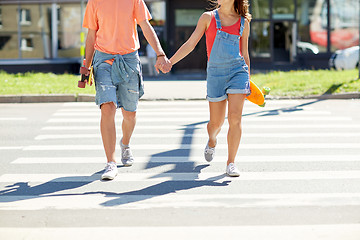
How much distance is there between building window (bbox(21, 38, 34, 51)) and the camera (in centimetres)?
2516

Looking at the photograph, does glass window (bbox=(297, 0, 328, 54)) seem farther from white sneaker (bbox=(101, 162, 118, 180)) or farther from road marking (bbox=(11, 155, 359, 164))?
white sneaker (bbox=(101, 162, 118, 180))

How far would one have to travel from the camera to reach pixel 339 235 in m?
4.14

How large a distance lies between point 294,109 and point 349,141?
3687 millimetres

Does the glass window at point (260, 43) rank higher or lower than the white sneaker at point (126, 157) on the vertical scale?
higher

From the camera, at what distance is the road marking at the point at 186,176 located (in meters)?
5.99

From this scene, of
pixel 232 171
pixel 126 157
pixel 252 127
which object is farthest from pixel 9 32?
pixel 232 171

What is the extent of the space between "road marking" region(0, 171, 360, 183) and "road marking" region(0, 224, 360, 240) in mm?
1635

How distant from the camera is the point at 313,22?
25688 millimetres

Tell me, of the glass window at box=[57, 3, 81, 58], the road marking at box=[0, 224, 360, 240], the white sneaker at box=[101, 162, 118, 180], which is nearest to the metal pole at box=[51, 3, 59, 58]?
the glass window at box=[57, 3, 81, 58]

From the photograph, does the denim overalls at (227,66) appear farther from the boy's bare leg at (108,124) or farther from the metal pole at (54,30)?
the metal pole at (54,30)

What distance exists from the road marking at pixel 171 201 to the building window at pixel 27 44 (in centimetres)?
2068

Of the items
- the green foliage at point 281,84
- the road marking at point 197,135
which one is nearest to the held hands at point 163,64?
the road marking at point 197,135

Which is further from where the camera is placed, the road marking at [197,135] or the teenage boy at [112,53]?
the road marking at [197,135]

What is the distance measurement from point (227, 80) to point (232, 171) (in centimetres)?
87
